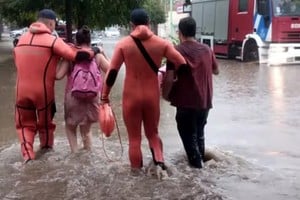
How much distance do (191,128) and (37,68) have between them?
73.3 inches

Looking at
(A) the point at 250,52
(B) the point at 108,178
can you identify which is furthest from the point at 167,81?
(A) the point at 250,52

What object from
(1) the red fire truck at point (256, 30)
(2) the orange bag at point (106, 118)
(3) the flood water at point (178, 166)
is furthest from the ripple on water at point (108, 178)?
(1) the red fire truck at point (256, 30)

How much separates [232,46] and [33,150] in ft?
67.8

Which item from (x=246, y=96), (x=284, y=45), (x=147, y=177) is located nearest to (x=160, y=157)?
(x=147, y=177)

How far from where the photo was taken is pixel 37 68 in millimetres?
7074

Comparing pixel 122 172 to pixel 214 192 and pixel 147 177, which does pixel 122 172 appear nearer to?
pixel 147 177

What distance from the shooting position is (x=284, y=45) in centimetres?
2311

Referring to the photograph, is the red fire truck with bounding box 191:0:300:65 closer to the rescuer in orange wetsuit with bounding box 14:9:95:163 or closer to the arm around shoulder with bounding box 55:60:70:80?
the arm around shoulder with bounding box 55:60:70:80

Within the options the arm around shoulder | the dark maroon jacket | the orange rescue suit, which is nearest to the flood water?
the orange rescue suit

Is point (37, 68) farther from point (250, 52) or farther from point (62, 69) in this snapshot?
point (250, 52)

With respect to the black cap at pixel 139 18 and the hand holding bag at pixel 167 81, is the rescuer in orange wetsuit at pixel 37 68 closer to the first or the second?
the black cap at pixel 139 18

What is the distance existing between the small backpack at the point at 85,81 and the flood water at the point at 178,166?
796mm

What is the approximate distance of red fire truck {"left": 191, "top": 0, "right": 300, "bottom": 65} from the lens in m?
23.2

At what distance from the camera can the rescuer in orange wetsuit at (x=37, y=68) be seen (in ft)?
23.1
